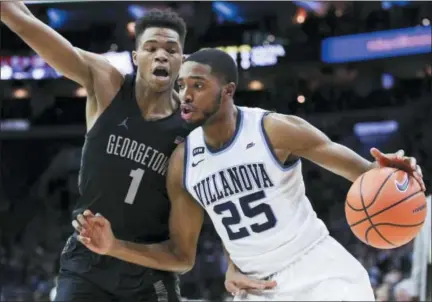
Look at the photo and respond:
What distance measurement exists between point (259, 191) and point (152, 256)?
0.61 meters

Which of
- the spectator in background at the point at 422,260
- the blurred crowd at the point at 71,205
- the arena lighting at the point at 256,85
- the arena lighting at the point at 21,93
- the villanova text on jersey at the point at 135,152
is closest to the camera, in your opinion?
the villanova text on jersey at the point at 135,152

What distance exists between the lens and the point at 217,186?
3100 millimetres

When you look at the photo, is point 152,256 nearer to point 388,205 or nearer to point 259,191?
point 259,191

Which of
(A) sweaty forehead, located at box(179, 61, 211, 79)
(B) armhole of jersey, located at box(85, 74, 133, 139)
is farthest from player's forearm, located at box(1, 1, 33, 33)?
(A) sweaty forehead, located at box(179, 61, 211, 79)

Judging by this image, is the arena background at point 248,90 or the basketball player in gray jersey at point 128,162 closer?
the basketball player in gray jersey at point 128,162

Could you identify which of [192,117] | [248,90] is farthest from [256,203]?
[248,90]

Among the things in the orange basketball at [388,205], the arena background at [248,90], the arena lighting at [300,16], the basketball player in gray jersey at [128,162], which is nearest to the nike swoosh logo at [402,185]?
the orange basketball at [388,205]

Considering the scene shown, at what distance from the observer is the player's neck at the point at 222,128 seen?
3180 millimetres

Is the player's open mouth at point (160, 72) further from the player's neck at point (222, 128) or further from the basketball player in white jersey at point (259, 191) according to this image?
the player's neck at point (222, 128)

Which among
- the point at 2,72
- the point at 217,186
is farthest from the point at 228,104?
the point at 2,72

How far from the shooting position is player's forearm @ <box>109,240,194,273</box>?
3.16m

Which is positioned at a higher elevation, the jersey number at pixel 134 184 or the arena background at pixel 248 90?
the arena background at pixel 248 90

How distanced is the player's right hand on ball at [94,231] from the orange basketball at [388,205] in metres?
1.02

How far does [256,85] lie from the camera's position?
638 inches
